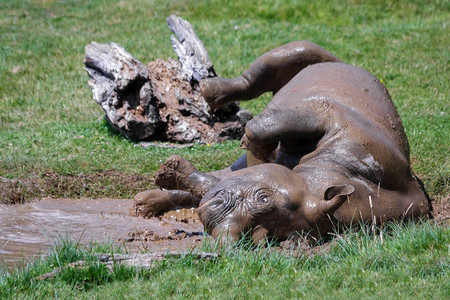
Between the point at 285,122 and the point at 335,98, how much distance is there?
69cm

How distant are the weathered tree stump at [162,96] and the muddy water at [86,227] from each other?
73.4 inches

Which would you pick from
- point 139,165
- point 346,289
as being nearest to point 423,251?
point 346,289

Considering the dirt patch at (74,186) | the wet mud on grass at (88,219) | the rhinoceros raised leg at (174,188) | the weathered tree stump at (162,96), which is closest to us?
the wet mud on grass at (88,219)

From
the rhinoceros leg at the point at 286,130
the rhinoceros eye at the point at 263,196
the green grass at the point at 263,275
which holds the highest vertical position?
the rhinoceros leg at the point at 286,130

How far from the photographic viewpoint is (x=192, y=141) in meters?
8.56

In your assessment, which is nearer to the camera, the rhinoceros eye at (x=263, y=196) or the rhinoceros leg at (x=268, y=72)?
the rhinoceros eye at (x=263, y=196)

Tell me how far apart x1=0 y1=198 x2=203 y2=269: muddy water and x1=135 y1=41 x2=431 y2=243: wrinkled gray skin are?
25 cm

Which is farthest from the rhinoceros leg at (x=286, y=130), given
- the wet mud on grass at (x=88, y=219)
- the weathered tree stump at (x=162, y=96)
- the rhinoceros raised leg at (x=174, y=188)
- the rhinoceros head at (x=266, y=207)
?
the weathered tree stump at (x=162, y=96)

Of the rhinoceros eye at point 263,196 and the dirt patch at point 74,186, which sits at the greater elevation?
the rhinoceros eye at point 263,196

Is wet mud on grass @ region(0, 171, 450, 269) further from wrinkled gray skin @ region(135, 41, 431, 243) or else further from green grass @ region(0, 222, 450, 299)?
green grass @ region(0, 222, 450, 299)

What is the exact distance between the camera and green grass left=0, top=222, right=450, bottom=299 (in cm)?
393

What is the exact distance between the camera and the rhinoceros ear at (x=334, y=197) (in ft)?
15.7

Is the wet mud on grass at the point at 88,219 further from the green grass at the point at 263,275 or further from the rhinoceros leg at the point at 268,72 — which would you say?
the rhinoceros leg at the point at 268,72

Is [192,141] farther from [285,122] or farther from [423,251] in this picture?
[423,251]
